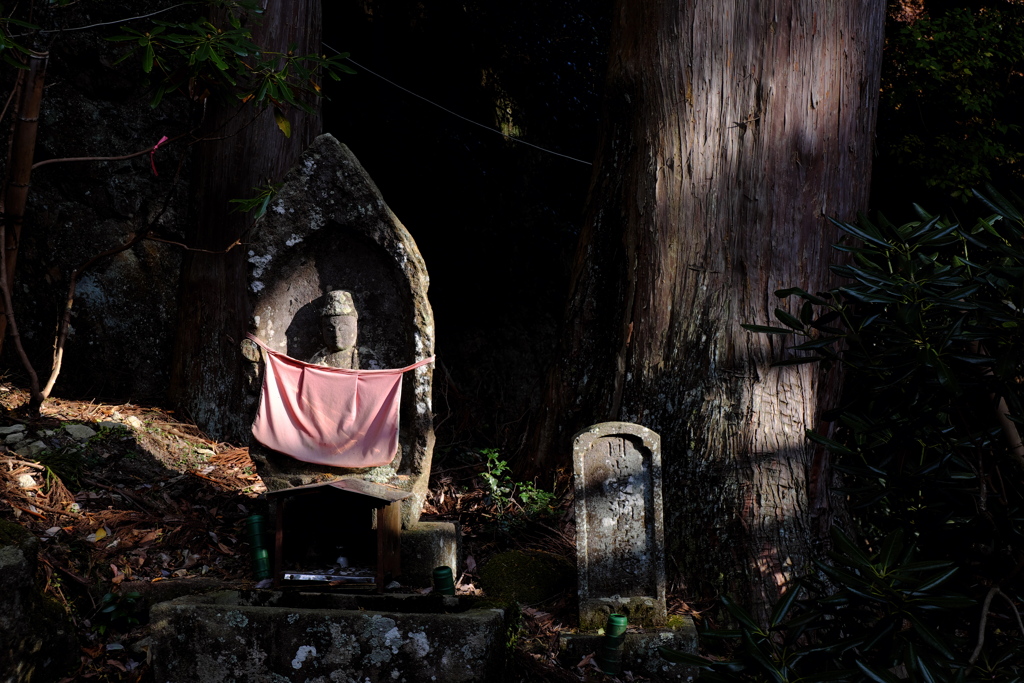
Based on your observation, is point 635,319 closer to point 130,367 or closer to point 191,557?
point 191,557

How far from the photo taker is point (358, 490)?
13.5 feet

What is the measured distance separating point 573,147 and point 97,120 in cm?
456

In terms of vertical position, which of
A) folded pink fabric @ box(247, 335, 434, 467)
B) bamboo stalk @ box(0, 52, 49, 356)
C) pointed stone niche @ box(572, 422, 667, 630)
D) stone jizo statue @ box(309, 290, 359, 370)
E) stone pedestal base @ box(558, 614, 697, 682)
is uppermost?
bamboo stalk @ box(0, 52, 49, 356)

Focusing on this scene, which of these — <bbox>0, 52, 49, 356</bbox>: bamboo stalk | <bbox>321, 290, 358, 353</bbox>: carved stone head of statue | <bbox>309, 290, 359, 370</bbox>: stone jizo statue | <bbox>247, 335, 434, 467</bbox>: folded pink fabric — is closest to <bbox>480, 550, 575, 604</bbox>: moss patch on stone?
<bbox>247, 335, 434, 467</bbox>: folded pink fabric

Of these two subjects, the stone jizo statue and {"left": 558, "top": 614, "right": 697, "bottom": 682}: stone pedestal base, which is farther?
the stone jizo statue

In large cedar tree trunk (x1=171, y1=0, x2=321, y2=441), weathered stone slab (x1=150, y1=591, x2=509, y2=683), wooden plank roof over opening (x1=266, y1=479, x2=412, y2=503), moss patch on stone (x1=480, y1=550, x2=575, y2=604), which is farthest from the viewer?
large cedar tree trunk (x1=171, y1=0, x2=321, y2=441)

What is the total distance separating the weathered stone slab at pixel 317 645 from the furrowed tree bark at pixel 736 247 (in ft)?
5.68

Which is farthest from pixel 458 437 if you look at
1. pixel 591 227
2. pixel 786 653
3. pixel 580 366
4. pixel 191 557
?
pixel 786 653

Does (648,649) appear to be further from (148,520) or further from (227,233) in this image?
Answer: (227,233)

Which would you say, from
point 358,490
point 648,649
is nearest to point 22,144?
point 358,490

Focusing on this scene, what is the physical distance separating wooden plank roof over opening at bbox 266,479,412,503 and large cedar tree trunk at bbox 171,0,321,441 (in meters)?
2.56

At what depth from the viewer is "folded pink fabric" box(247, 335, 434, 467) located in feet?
15.3

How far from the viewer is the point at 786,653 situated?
7.47 feet

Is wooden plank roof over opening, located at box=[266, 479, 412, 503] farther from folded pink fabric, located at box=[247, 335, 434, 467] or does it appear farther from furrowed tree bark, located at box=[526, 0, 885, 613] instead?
furrowed tree bark, located at box=[526, 0, 885, 613]
